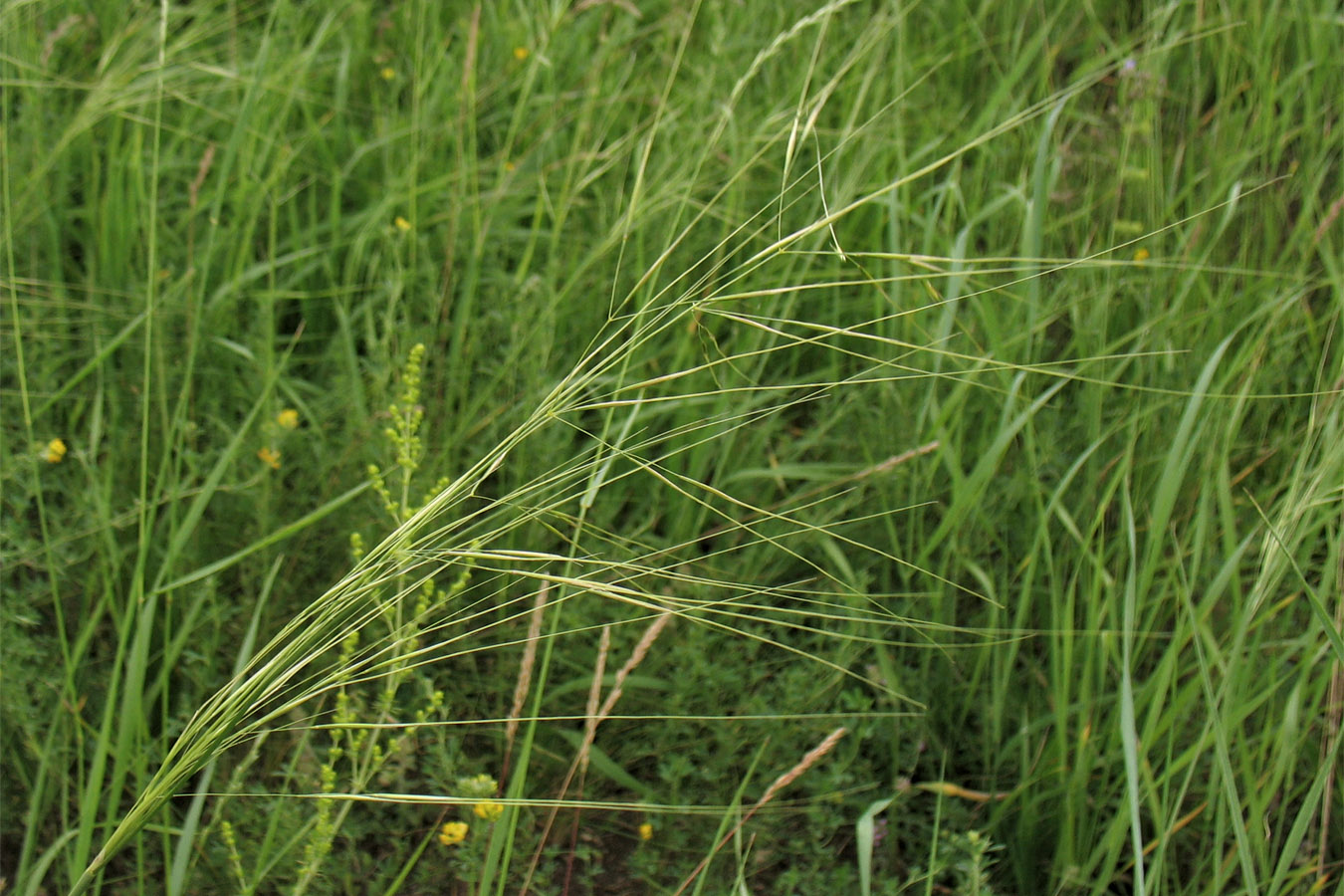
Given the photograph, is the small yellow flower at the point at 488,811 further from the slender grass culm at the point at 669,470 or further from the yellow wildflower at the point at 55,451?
the yellow wildflower at the point at 55,451

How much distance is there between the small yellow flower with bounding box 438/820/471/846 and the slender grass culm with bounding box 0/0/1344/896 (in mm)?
10

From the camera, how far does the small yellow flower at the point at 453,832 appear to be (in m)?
1.25

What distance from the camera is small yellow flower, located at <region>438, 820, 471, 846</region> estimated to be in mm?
1253

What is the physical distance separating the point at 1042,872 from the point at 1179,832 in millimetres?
175

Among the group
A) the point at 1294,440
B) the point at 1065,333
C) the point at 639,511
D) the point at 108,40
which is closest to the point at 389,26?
the point at 108,40

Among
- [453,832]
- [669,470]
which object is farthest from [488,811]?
[669,470]

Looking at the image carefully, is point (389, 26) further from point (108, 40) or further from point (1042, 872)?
point (1042, 872)

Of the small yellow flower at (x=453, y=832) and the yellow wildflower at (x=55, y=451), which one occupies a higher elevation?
the yellow wildflower at (x=55, y=451)

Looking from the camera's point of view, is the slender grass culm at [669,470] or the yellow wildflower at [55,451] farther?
the yellow wildflower at [55,451]

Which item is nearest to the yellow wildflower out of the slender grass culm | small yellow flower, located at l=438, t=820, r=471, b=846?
the slender grass culm

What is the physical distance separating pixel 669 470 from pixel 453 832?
498 millimetres

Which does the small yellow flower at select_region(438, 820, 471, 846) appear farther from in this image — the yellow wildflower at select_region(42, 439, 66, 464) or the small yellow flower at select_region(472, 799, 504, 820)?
the yellow wildflower at select_region(42, 439, 66, 464)

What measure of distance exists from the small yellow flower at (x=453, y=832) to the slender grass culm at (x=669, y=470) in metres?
0.01

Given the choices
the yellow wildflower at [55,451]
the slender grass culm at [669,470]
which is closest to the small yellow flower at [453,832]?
the slender grass culm at [669,470]
